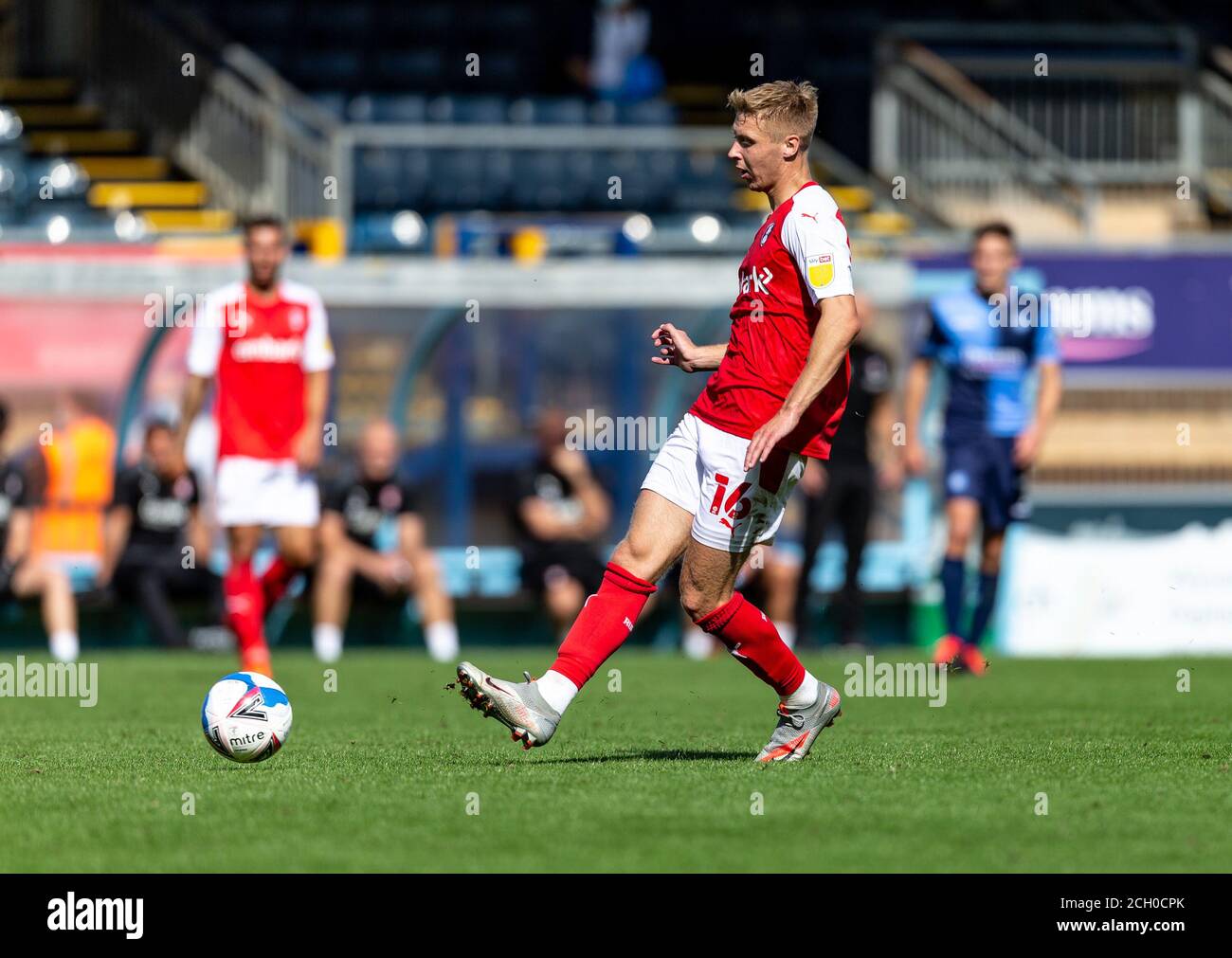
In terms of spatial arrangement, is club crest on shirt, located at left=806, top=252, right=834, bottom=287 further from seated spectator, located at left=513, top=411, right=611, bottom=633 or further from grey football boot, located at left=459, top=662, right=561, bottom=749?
seated spectator, located at left=513, top=411, right=611, bottom=633

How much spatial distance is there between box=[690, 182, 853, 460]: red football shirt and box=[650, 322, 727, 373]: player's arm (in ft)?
0.69

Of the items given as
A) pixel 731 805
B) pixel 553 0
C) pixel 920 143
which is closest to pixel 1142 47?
Answer: pixel 920 143

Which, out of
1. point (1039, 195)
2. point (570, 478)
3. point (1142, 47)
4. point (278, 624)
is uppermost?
point (1142, 47)

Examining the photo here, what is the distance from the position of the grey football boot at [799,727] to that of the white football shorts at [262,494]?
13.3 ft

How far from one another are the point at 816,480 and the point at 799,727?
773 cm

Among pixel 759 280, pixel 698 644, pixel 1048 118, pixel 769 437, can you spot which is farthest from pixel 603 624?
pixel 1048 118

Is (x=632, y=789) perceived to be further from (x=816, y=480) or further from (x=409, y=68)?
(x=409, y=68)

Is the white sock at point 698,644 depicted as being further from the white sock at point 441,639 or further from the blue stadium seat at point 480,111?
the blue stadium seat at point 480,111

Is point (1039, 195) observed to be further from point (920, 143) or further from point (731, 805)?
point (731, 805)

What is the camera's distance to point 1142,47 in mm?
20000

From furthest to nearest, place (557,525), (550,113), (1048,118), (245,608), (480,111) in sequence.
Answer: (550,113) < (480,111) < (1048,118) < (557,525) < (245,608)

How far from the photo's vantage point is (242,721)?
6.76m

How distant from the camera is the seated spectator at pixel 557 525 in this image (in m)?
14.8

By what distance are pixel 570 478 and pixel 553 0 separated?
8662 millimetres
